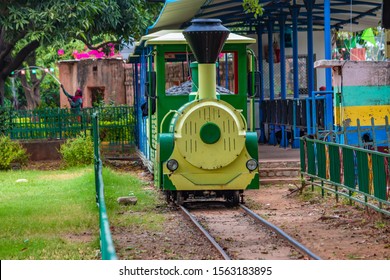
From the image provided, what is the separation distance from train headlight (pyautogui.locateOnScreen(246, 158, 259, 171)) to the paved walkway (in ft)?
14.9

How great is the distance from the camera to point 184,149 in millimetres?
14352

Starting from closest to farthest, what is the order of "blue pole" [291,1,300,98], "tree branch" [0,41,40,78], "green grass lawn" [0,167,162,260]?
1. "green grass lawn" [0,167,162,260]
2. "blue pole" [291,1,300,98]
3. "tree branch" [0,41,40,78]

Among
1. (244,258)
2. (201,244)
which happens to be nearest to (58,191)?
(201,244)

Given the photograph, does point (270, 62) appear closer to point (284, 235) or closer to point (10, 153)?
point (10, 153)

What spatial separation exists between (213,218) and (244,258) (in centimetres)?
352

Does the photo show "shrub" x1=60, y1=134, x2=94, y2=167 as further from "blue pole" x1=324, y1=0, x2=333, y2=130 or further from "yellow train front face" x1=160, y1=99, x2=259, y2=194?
"yellow train front face" x1=160, y1=99, x2=259, y2=194

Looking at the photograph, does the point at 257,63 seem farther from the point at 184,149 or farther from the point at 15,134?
the point at 184,149

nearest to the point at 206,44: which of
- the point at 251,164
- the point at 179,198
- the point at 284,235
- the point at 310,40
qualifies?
the point at 251,164

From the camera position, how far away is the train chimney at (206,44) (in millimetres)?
13859

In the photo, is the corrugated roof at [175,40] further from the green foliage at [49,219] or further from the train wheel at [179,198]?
the green foliage at [49,219]

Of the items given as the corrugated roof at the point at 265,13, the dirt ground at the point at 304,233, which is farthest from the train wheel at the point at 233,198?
the corrugated roof at the point at 265,13

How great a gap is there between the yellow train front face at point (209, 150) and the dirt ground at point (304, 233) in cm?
59

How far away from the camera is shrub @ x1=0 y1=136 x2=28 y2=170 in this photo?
925 inches

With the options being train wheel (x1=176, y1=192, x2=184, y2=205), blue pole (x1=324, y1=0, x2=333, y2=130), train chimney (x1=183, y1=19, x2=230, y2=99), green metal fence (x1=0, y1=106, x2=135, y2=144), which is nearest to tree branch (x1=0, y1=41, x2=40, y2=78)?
green metal fence (x1=0, y1=106, x2=135, y2=144)
